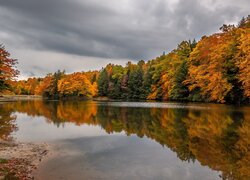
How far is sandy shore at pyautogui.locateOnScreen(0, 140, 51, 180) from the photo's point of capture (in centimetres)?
1068

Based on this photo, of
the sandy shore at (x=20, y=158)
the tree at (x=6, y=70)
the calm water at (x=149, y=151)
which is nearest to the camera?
the sandy shore at (x=20, y=158)

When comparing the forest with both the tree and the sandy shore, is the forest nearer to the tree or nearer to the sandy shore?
the tree

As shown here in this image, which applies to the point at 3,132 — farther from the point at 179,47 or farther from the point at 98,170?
the point at 179,47

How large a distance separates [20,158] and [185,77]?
200 ft

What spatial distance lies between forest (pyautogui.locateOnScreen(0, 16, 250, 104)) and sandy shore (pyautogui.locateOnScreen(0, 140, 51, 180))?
29.0 meters

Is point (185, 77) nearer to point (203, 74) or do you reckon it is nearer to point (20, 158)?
point (203, 74)

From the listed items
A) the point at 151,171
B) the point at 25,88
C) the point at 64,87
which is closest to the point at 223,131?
the point at 151,171

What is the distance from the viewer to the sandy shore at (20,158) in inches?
420

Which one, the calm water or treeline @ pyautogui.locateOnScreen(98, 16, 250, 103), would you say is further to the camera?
treeline @ pyautogui.locateOnScreen(98, 16, 250, 103)

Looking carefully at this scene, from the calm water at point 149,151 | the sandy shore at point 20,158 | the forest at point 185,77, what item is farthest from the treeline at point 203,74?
the sandy shore at point 20,158

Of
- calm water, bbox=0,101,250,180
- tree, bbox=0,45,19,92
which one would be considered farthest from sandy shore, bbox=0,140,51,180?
tree, bbox=0,45,19,92

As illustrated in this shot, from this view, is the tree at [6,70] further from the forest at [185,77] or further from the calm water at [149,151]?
the calm water at [149,151]

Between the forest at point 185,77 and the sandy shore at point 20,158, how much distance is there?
2904 cm

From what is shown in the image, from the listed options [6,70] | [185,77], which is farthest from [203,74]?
[6,70]
